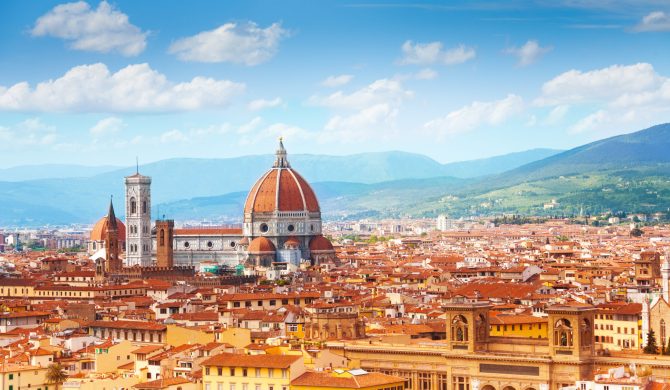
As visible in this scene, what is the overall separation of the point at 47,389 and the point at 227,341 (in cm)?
818

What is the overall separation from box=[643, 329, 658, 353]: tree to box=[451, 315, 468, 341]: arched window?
6.37m

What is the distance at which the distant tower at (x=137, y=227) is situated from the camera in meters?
150

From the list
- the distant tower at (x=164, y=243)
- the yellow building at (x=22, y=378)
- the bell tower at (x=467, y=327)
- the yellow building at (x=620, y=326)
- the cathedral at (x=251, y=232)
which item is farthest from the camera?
the cathedral at (x=251, y=232)

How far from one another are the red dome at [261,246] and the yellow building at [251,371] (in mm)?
90381

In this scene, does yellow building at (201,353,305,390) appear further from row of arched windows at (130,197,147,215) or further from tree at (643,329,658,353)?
row of arched windows at (130,197,147,215)

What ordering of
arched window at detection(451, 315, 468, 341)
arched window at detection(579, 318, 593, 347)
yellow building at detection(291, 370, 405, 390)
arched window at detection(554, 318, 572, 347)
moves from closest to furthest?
yellow building at detection(291, 370, 405, 390)
arched window at detection(579, 318, 593, 347)
arched window at detection(554, 318, 572, 347)
arched window at detection(451, 315, 468, 341)

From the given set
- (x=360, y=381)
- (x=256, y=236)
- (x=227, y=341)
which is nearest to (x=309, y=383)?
(x=360, y=381)

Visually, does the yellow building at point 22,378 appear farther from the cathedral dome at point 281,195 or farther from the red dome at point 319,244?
the cathedral dome at point 281,195

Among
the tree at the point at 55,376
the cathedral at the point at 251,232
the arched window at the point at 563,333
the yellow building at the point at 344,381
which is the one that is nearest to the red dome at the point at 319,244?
the cathedral at the point at 251,232

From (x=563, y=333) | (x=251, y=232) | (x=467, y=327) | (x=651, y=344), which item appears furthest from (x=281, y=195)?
(x=563, y=333)

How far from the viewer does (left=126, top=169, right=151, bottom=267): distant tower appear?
149750 mm

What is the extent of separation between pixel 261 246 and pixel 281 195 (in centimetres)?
779

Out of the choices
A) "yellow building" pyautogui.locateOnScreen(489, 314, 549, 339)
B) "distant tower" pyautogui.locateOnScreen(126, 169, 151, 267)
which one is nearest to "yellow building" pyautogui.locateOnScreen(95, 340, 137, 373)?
"yellow building" pyautogui.locateOnScreen(489, 314, 549, 339)

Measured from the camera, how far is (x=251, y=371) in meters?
51.9
